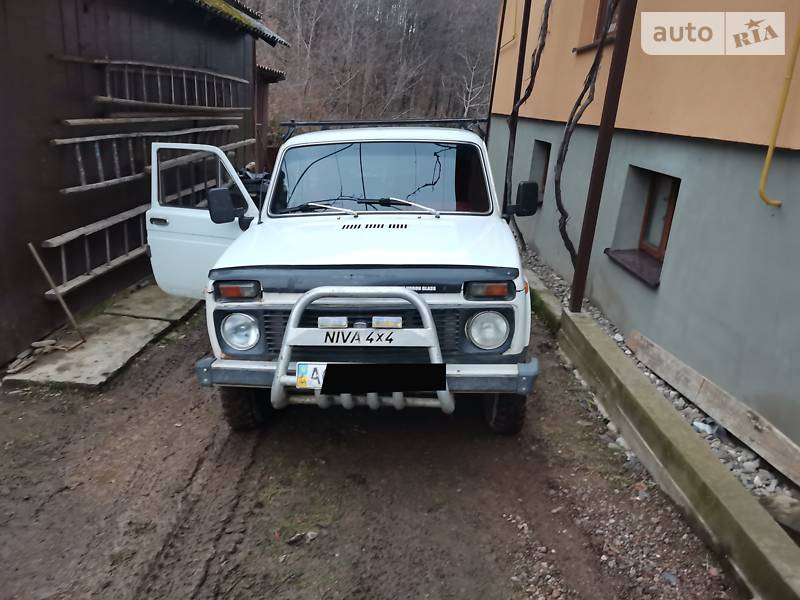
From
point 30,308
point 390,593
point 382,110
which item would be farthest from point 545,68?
point 382,110

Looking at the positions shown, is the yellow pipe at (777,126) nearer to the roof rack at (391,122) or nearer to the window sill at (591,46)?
Result: the roof rack at (391,122)

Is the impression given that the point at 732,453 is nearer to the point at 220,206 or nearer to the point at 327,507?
the point at 327,507

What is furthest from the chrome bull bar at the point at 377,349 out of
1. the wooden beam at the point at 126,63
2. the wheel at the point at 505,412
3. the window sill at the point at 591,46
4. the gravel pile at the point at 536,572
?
the window sill at the point at 591,46

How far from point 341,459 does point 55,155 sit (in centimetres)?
380

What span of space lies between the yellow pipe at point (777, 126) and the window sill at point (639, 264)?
1.38 m

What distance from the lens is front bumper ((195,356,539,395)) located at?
3.12 m

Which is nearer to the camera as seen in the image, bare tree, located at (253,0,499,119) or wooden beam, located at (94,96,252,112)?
wooden beam, located at (94,96,252,112)

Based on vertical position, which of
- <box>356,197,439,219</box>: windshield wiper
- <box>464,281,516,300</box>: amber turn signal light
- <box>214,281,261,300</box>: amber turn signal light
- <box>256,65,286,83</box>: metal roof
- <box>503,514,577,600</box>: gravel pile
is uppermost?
<box>256,65,286,83</box>: metal roof

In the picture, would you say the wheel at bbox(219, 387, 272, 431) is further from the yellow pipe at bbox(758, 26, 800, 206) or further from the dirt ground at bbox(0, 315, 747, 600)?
the yellow pipe at bbox(758, 26, 800, 206)

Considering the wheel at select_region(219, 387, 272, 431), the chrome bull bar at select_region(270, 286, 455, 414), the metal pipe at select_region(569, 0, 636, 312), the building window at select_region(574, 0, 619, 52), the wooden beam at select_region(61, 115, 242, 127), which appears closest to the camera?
the chrome bull bar at select_region(270, 286, 455, 414)

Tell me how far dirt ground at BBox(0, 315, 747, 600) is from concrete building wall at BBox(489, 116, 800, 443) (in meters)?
0.95

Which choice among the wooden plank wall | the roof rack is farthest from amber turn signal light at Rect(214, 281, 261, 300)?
the wooden plank wall

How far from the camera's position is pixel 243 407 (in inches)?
146

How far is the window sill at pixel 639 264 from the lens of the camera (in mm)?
4988
